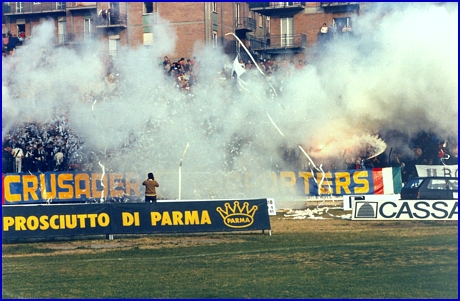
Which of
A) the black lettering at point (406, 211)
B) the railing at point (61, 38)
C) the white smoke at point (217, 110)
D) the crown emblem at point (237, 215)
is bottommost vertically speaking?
the black lettering at point (406, 211)

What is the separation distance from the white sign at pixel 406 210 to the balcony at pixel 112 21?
18244 mm

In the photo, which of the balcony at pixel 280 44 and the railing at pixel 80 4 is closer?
the railing at pixel 80 4

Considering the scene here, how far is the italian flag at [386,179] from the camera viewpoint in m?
33.1

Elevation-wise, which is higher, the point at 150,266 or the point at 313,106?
the point at 313,106

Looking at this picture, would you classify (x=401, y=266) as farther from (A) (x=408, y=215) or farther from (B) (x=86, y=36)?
(B) (x=86, y=36)

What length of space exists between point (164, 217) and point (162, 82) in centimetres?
1238

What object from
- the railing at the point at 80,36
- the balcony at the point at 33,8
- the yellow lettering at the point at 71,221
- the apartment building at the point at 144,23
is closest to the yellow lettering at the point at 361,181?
the apartment building at the point at 144,23

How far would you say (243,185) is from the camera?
3209 centimetres

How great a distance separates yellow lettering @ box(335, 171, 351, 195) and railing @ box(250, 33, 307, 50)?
955 cm

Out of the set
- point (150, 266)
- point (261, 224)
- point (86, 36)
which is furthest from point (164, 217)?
point (86, 36)

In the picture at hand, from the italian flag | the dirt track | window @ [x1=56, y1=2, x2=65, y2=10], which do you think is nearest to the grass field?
the dirt track

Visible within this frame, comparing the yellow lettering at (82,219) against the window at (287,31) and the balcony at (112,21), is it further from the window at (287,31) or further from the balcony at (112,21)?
the window at (287,31)

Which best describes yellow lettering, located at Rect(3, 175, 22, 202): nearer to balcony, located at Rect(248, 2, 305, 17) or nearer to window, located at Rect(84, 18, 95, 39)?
window, located at Rect(84, 18, 95, 39)

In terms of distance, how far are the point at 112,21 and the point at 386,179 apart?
15805 millimetres
